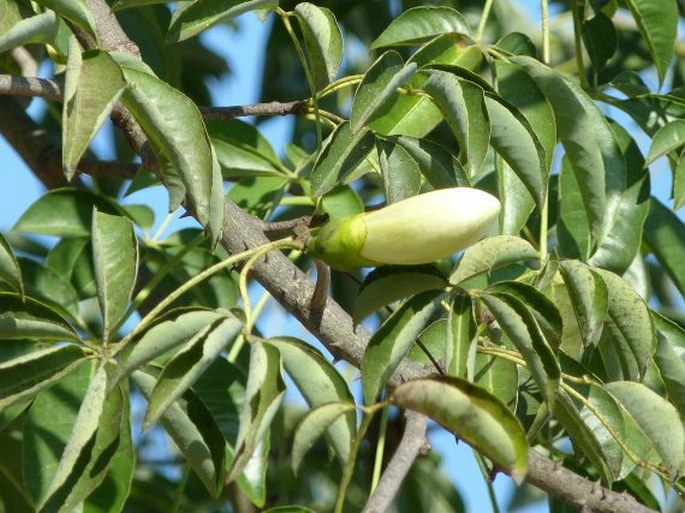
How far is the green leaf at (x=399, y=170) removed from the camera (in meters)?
1.05

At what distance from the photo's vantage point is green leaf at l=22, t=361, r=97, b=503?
115 centimetres

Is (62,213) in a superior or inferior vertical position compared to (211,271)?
inferior

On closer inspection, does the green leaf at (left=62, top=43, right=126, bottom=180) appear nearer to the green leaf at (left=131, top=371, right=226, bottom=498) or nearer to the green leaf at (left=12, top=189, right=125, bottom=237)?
the green leaf at (left=131, top=371, right=226, bottom=498)

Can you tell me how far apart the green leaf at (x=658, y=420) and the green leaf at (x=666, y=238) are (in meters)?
0.52

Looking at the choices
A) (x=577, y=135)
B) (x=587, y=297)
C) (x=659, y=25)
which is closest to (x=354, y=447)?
(x=587, y=297)

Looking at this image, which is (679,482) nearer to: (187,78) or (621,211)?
(621,211)

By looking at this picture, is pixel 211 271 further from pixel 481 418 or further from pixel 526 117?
pixel 526 117

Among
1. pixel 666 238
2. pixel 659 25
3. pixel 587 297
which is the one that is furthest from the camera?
pixel 666 238

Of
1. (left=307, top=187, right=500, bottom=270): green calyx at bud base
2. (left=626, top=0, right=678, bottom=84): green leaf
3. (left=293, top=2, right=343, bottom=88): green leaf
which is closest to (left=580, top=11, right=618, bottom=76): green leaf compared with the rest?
(left=626, top=0, right=678, bottom=84): green leaf

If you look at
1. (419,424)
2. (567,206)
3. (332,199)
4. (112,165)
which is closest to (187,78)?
(112,165)

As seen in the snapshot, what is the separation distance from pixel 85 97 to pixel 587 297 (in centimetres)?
39

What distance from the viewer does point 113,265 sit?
1036mm

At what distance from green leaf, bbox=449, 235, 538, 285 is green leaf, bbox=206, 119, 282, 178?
0.63m

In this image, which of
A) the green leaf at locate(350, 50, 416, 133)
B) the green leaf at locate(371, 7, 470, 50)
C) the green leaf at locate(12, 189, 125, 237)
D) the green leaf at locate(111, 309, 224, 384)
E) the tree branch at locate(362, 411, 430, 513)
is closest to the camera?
the tree branch at locate(362, 411, 430, 513)
